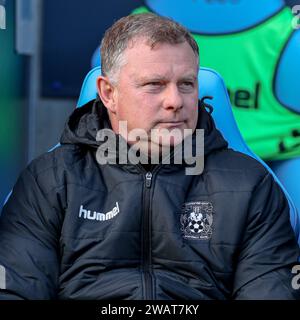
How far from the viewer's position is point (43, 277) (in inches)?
64.3

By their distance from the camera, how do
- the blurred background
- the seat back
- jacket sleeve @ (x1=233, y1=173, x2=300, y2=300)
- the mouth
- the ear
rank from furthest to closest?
the blurred background → the seat back → the ear → the mouth → jacket sleeve @ (x1=233, y1=173, x2=300, y2=300)

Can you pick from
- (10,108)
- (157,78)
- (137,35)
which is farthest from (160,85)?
(10,108)

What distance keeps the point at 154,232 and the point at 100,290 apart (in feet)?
0.62

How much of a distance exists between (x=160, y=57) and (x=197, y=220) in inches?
15.6

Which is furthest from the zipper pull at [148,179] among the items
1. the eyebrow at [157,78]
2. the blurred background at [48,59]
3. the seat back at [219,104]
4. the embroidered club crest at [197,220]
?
the blurred background at [48,59]

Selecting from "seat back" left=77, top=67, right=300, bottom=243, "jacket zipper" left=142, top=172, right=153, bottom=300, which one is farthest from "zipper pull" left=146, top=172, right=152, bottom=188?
"seat back" left=77, top=67, right=300, bottom=243

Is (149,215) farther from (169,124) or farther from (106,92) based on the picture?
(106,92)

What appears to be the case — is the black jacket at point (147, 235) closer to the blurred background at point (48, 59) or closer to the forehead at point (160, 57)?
the forehead at point (160, 57)

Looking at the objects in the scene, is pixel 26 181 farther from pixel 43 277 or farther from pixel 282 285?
pixel 282 285

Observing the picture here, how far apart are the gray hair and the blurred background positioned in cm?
117

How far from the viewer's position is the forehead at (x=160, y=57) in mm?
1677

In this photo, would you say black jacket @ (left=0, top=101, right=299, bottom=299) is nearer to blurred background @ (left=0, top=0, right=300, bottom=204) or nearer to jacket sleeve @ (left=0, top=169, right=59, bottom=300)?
jacket sleeve @ (left=0, top=169, right=59, bottom=300)

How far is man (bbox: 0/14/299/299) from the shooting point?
1622 mm

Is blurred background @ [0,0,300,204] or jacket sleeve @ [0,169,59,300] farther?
blurred background @ [0,0,300,204]
